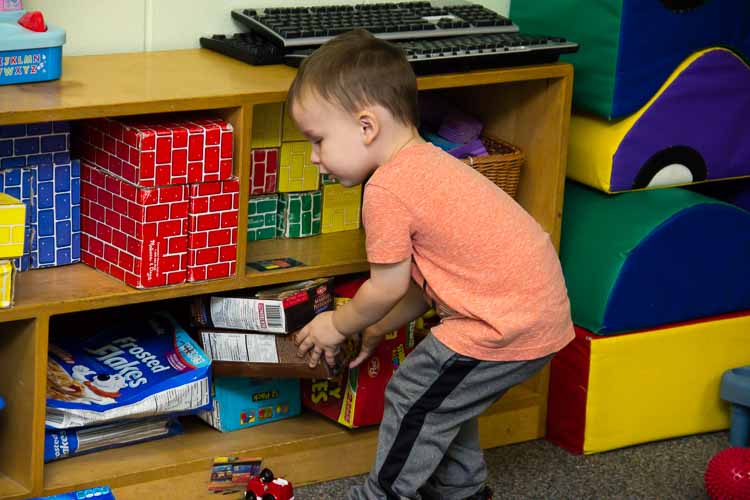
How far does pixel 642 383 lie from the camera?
6.88ft

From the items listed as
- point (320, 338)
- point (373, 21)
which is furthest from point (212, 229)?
point (373, 21)

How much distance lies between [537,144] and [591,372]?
390 mm

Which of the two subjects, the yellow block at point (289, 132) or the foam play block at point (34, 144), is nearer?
the foam play block at point (34, 144)

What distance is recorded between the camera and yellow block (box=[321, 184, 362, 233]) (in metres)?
2.00

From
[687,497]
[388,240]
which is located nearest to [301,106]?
[388,240]

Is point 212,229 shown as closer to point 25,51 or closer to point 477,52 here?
point 25,51

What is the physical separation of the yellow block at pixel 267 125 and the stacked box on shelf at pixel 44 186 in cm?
29

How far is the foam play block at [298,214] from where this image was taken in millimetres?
1957

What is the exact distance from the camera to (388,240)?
1523 millimetres

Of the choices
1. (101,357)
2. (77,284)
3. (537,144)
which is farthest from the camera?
(537,144)

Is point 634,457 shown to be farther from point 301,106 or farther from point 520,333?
point 301,106

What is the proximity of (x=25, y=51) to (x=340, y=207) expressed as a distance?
0.60 m

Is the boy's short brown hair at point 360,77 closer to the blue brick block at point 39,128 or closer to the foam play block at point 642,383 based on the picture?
the blue brick block at point 39,128

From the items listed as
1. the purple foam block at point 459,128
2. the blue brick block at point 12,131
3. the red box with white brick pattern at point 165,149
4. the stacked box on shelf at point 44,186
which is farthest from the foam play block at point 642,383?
the blue brick block at point 12,131
